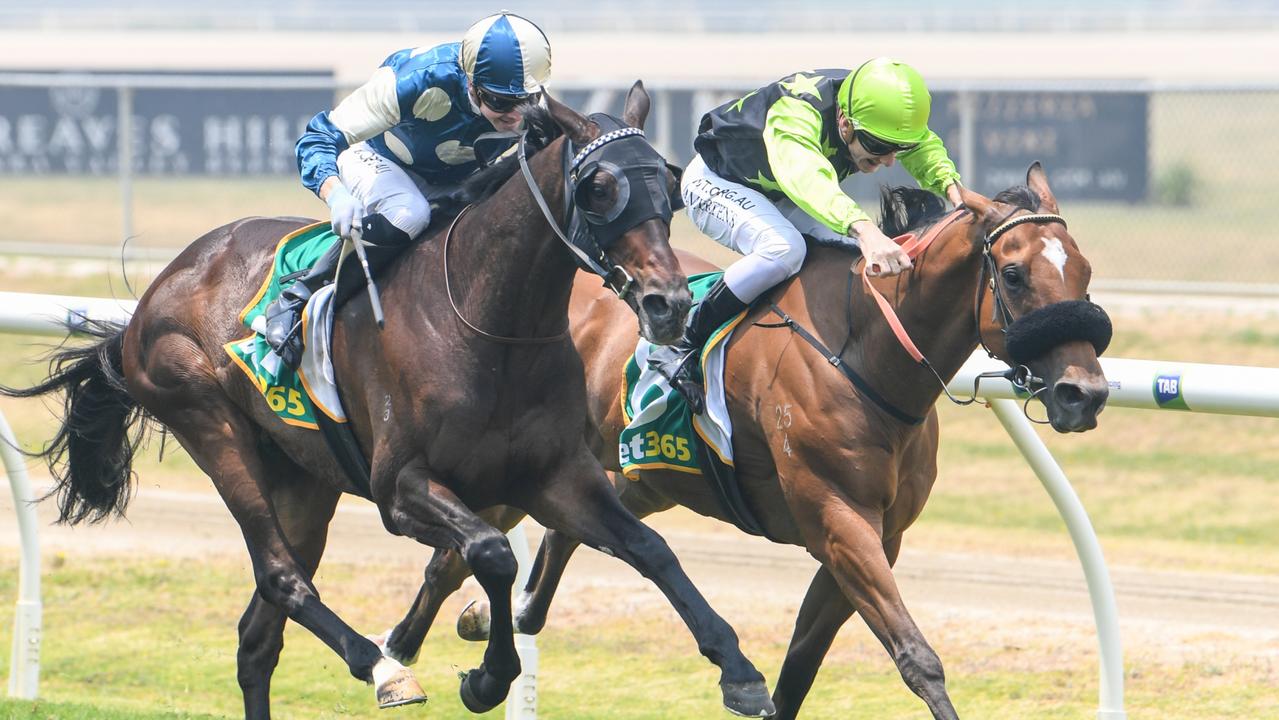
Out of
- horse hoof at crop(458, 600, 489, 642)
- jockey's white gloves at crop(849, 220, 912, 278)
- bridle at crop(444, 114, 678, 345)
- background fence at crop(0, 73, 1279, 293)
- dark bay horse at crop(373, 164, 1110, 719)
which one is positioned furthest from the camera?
background fence at crop(0, 73, 1279, 293)

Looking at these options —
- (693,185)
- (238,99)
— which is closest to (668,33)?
(238,99)

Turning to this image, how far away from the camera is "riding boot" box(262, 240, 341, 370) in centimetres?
464

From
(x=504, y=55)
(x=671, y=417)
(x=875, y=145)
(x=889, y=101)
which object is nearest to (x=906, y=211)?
(x=875, y=145)

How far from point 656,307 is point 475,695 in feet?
4.12

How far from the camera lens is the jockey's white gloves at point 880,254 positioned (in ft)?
13.6

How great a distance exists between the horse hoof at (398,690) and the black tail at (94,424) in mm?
1698

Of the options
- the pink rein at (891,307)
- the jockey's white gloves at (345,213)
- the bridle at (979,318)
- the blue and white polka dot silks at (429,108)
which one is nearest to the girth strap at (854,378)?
the bridle at (979,318)

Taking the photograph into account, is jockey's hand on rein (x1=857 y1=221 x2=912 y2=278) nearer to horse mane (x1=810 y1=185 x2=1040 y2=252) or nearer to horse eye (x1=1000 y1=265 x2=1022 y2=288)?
horse eye (x1=1000 y1=265 x2=1022 y2=288)

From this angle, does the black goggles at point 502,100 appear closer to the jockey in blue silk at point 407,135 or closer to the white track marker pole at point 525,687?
the jockey in blue silk at point 407,135

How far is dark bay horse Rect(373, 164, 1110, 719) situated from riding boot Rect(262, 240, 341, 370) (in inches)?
35.1

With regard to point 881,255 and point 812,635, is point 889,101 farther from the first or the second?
point 812,635

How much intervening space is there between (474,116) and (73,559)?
4040mm

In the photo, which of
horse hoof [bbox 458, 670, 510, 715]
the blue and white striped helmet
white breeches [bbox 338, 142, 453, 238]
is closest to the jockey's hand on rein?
the blue and white striped helmet

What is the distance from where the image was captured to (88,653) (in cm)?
643
